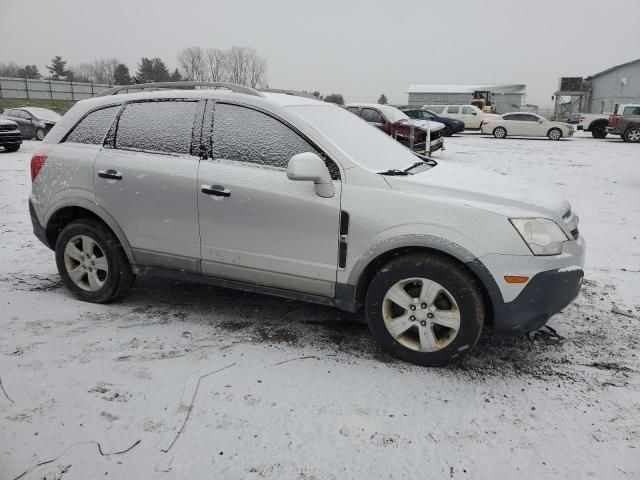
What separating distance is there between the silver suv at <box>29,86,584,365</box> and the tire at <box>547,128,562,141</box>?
21.0 meters

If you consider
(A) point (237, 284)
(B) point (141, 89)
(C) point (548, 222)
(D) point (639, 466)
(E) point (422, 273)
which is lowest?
(D) point (639, 466)

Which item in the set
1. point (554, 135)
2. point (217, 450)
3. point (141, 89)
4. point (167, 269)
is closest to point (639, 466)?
point (217, 450)

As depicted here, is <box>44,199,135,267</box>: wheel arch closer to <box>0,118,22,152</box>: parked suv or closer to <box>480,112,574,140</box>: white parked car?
<box>0,118,22,152</box>: parked suv

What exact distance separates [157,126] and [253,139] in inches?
33.8

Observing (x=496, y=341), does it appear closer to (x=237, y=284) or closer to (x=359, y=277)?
(x=359, y=277)

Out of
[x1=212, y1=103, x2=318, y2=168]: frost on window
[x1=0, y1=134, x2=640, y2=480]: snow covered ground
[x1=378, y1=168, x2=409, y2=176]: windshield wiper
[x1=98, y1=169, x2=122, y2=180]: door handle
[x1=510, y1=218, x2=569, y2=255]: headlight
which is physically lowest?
[x1=0, y1=134, x2=640, y2=480]: snow covered ground

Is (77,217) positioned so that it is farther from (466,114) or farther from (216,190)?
(466,114)

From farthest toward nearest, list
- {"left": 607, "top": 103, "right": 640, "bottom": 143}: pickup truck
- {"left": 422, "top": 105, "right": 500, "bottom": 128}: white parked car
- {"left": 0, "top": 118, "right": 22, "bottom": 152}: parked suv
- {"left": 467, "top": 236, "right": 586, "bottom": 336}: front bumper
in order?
{"left": 422, "top": 105, "right": 500, "bottom": 128}: white parked car < {"left": 607, "top": 103, "right": 640, "bottom": 143}: pickup truck < {"left": 0, "top": 118, "right": 22, "bottom": 152}: parked suv < {"left": 467, "top": 236, "right": 586, "bottom": 336}: front bumper

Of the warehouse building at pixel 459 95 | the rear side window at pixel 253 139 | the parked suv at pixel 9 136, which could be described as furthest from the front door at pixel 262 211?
the warehouse building at pixel 459 95

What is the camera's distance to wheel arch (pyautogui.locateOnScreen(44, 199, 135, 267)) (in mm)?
3759

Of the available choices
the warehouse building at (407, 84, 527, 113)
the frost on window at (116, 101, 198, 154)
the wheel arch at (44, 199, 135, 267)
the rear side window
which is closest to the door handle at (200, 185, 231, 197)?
the rear side window

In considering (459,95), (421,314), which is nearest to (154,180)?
(421,314)

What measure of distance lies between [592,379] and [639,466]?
798 millimetres

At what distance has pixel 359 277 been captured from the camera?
309 centimetres
